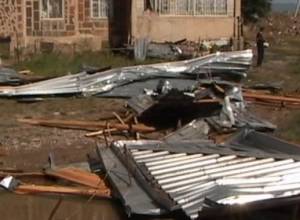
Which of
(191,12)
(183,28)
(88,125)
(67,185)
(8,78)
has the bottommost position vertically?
(67,185)

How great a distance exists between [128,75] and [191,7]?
8592 millimetres

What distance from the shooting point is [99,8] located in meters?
25.4

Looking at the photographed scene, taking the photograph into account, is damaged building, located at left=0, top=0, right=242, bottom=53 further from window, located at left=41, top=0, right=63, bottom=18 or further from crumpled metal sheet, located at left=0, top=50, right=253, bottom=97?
crumpled metal sheet, located at left=0, top=50, right=253, bottom=97

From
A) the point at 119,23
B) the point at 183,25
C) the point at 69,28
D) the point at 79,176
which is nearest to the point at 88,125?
the point at 79,176

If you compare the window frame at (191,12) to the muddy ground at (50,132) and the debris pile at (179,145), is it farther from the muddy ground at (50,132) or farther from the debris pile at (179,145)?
the muddy ground at (50,132)

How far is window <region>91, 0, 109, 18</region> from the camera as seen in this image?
25328mm

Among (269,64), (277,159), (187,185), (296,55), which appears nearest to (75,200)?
(187,185)

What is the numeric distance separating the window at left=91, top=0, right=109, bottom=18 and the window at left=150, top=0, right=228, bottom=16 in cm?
145

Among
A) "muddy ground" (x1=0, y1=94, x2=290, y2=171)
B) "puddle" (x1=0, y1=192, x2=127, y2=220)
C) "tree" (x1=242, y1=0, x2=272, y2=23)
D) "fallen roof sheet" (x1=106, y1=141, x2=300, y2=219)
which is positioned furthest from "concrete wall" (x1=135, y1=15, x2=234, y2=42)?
"puddle" (x1=0, y1=192, x2=127, y2=220)

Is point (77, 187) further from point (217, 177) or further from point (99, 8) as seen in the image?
point (99, 8)

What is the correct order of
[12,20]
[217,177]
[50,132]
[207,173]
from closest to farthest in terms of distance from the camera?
[217,177] → [207,173] → [50,132] → [12,20]

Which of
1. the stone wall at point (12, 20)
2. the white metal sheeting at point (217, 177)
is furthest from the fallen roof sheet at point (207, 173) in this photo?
the stone wall at point (12, 20)

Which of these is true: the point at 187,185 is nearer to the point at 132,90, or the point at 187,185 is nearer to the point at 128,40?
the point at 132,90

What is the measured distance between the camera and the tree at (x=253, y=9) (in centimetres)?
3428
